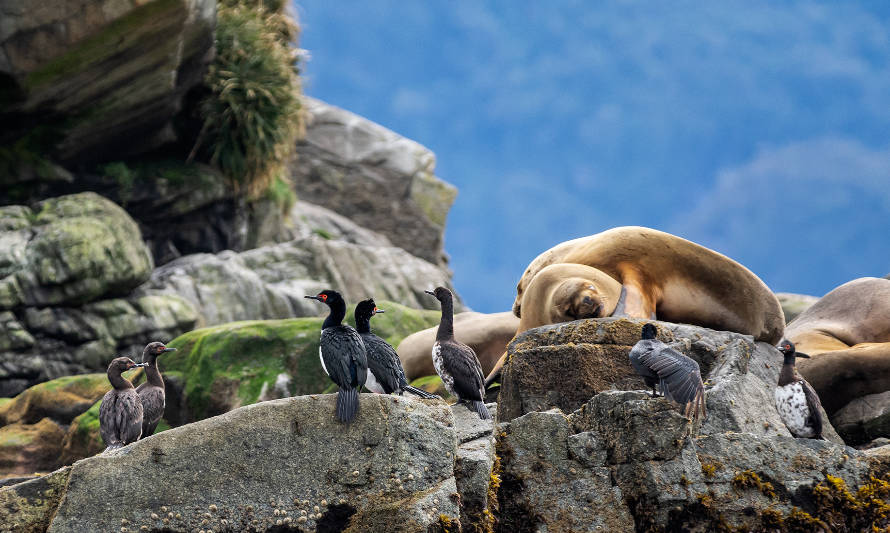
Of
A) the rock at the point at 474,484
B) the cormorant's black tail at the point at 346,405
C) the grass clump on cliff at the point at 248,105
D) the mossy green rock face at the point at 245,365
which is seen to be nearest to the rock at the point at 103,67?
the grass clump on cliff at the point at 248,105

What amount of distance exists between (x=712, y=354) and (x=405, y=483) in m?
3.17

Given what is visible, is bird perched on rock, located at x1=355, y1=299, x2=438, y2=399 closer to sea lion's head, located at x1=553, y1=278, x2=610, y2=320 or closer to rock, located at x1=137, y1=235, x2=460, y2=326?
sea lion's head, located at x1=553, y1=278, x2=610, y2=320

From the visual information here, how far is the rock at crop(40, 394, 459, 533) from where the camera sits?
14.8 ft

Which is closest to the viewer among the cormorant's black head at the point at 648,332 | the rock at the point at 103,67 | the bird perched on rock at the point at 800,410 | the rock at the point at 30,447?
the cormorant's black head at the point at 648,332

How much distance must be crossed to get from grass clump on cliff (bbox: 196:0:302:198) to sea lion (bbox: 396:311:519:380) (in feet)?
24.8

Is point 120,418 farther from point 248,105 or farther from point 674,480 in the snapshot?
point 248,105

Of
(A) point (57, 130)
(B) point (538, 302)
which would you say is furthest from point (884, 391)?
(A) point (57, 130)

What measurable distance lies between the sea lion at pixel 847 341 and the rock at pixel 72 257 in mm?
8975

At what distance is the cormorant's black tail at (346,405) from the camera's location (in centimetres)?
464

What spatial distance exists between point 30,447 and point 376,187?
1555 cm

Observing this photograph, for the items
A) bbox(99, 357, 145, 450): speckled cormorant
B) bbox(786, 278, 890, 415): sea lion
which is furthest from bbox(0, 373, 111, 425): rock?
bbox(786, 278, 890, 415): sea lion

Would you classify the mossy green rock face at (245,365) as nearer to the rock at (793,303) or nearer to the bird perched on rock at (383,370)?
the bird perched on rock at (383,370)

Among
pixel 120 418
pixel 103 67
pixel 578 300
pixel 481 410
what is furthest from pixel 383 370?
pixel 103 67

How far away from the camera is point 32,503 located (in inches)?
184
